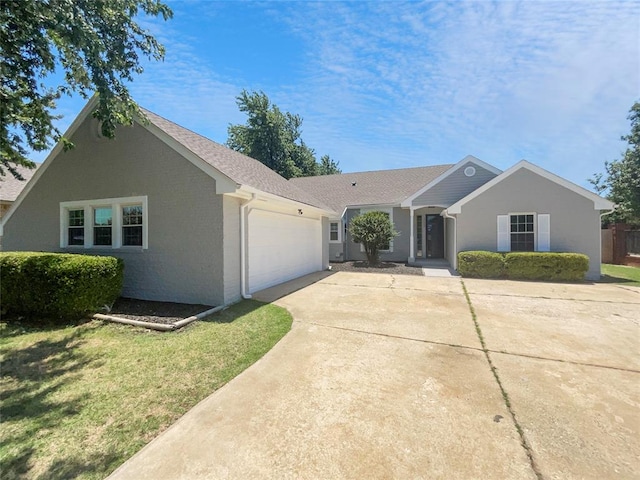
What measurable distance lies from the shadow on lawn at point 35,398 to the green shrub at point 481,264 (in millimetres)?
11921

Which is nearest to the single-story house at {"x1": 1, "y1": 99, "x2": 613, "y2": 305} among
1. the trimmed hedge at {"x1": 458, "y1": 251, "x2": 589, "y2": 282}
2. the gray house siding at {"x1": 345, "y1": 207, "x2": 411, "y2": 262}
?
the trimmed hedge at {"x1": 458, "y1": 251, "x2": 589, "y2": 282}

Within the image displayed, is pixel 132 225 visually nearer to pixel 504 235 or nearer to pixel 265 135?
pixel 504 235

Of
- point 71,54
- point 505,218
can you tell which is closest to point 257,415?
point 71,54

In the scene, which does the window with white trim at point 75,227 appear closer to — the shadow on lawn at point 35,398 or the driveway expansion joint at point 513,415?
the shadow on lawn at point 35,398

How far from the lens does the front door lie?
17594mm

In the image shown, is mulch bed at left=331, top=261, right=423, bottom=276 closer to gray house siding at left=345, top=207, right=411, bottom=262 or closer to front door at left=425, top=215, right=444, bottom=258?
gray house siding at left=345, top=207, right=411, bottom=262

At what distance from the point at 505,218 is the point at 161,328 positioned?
42.0ft

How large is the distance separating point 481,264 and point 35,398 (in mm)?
12670

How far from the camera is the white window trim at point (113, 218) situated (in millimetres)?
7688

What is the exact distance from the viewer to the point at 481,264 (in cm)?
1150

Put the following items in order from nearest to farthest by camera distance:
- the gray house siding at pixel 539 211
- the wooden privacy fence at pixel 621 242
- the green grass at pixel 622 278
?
the green grass at pixel 622 278, the gray house siding at pixel 539 211, the wooden privacy fence at pixel 621 242

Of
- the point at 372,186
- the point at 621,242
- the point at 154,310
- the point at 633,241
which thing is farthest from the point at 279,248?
the point at 633,241

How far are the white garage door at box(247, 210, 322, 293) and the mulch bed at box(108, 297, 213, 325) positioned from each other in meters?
1.84

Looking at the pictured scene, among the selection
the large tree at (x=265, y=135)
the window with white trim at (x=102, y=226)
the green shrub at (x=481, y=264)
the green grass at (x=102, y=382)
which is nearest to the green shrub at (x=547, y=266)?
the green shrub at (x=481, y=264)
